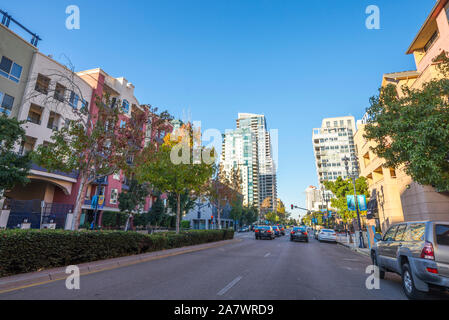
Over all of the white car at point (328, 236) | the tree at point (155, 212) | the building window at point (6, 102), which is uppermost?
the building window at point (6, 102)

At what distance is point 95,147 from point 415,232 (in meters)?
12.1

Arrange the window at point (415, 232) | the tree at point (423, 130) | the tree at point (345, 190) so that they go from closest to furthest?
1. the window at point (415, 232)
2. the tree at point (423, 130)
3. the tree at point (345, 190)

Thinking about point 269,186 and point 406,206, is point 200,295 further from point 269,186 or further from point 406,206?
point 269,186

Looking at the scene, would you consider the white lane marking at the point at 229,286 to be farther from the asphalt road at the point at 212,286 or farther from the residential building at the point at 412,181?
the residential building at the point at 412,181

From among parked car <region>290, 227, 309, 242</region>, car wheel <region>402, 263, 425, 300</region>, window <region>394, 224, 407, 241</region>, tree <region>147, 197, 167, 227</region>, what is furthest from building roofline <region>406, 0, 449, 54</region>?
tree <region>147, 197, 167, 227</region>

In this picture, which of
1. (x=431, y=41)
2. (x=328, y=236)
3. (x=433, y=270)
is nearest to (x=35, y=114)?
(x=433, y=270)

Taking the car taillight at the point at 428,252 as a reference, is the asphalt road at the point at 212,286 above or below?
below

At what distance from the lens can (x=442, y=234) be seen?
5.26 meters

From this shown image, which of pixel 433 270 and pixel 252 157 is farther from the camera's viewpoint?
pixel 252 157

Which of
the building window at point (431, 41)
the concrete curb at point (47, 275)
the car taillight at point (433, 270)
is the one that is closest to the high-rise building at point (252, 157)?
the building window at point (431, 41)

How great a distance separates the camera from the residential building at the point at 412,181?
17453mm

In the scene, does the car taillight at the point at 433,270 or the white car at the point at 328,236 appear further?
the white car at the point at 328,236

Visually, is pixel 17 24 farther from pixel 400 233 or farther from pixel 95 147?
pixel 400 233

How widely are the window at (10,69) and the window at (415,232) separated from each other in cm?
2918
